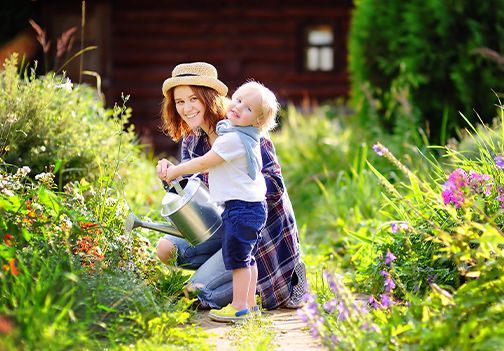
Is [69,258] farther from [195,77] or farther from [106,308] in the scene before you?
[195,77]

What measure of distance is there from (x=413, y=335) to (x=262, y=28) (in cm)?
1115

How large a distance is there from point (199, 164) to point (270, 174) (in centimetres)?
61

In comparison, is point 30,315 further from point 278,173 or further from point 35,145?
point 35,145

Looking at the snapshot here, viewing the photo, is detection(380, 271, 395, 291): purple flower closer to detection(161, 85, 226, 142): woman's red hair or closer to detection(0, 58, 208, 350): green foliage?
detection(0, 58, 208, 350): green foliage

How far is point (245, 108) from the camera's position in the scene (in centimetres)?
435

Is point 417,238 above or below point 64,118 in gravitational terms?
below

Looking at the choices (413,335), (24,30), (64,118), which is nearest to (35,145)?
(64,118)

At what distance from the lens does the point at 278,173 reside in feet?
15.8

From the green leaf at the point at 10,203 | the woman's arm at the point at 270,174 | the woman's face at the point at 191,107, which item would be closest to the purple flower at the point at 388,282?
the woman's arm at the point at 270,174

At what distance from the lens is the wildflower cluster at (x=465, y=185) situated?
429 cm

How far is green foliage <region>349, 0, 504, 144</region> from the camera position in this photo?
347 inches

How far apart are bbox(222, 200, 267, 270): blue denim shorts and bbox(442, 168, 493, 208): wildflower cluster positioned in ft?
2.97

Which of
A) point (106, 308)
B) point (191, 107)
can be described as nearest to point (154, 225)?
point (191, 107)

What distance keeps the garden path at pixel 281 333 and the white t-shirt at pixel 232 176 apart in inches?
23.6
